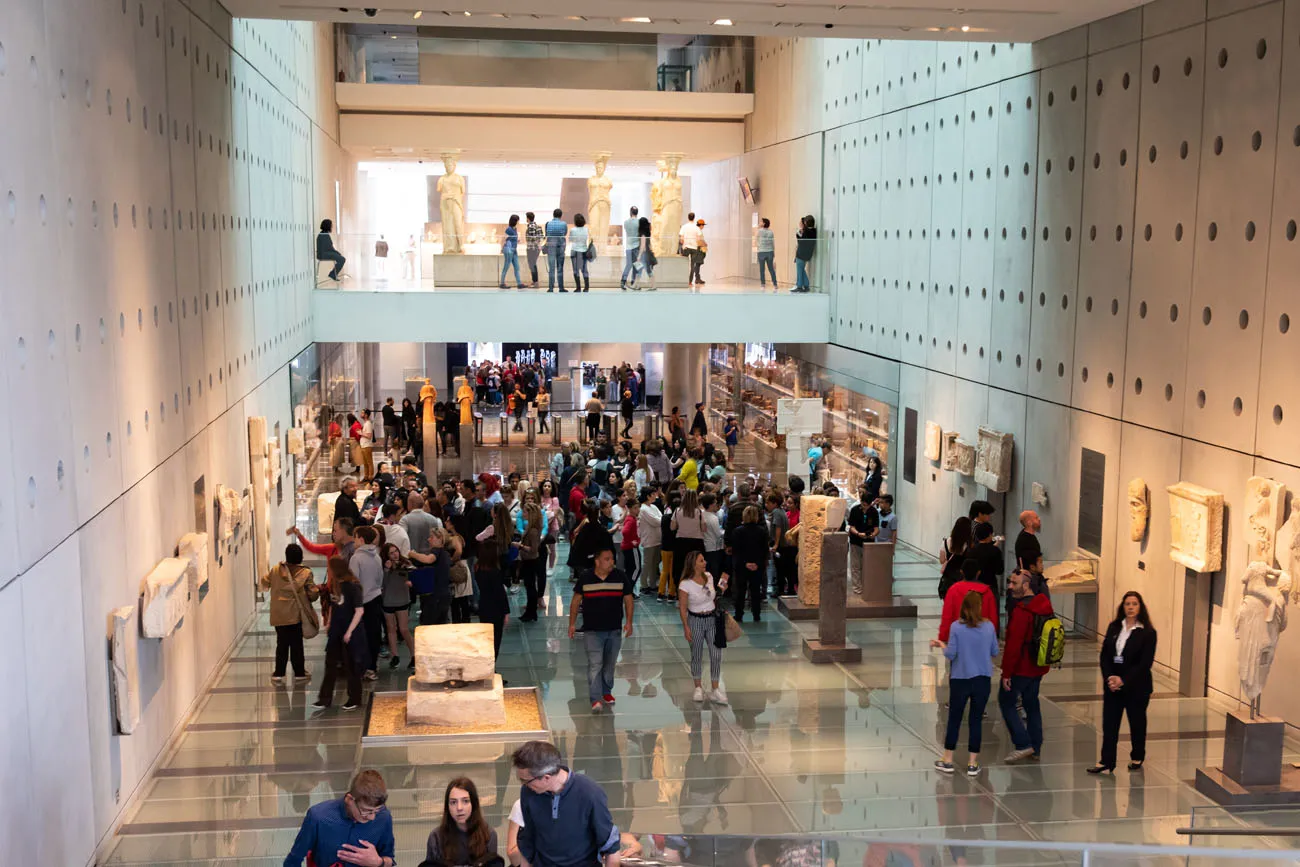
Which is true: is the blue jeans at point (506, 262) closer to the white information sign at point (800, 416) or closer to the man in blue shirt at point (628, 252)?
the man in blue shirt at point (628, 252)

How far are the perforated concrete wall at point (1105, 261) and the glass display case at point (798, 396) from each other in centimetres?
84

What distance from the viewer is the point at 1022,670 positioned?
1011 cm

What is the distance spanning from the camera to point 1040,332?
15.9 m

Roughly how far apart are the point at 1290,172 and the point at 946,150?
26.0ft

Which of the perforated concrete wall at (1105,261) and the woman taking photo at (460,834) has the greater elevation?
the perforated concrete wall at (1105,261)

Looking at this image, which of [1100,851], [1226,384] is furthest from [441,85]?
[1100,851]

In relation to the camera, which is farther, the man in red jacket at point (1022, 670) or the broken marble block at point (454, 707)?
the broken marble block at point (454, 707)

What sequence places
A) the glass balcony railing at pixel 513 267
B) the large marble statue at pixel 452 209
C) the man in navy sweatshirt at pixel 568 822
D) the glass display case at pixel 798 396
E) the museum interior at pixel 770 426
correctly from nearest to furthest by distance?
the man in navy sweatshirt at pixel 568 822
the museum interior at pixel 770 426
the glass display case at pixel 798 396
the glass balcony railing at pixel 513 267
the large marble statue at pixel 452 209

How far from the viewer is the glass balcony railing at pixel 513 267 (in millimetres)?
23328

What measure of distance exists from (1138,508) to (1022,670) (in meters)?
3.94

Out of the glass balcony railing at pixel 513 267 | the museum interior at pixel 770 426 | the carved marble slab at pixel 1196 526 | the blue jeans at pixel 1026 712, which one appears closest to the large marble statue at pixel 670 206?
the museum interior at pixel 770 426

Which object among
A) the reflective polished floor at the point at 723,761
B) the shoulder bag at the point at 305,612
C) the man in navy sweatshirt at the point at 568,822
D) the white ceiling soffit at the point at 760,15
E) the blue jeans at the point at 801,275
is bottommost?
the reflective polished floor at the point at 723,761

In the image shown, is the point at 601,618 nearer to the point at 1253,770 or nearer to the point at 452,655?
the point at 452,655

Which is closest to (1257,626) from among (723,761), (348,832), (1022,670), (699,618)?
(1022,670)
